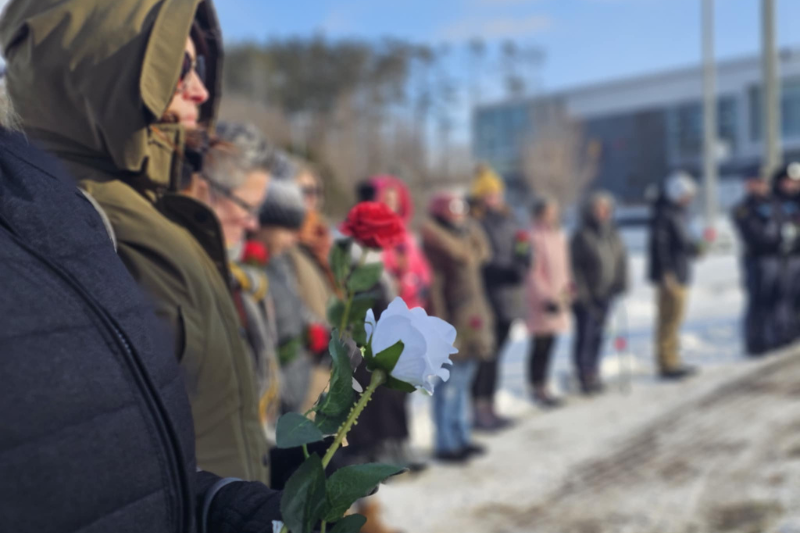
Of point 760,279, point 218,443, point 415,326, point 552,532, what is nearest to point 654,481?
point 552,532

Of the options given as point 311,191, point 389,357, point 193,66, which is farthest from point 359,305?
point 311,191

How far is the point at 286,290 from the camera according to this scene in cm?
371

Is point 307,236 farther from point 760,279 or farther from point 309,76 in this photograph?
point 309,76

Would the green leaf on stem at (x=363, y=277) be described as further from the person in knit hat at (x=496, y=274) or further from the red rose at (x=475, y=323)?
the person in knit hat at (x=496, y=274)

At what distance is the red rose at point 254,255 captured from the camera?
11.5ft

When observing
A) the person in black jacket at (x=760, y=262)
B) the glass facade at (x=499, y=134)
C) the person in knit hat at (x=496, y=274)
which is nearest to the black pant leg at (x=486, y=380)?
the person in knit hat at (x=496, y=274)

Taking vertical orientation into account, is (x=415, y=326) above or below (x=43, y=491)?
above

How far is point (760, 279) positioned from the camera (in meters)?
8.95

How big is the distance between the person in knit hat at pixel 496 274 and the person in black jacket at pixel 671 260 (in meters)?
2.09

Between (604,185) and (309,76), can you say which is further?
(604,185)

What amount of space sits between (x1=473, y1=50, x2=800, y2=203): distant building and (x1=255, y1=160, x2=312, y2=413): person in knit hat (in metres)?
36.7

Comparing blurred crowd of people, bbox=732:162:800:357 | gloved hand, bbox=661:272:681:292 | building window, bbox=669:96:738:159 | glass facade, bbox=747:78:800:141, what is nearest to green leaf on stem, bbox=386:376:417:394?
gloved hand, bbox=661:272:681:292

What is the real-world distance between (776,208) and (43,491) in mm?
9483

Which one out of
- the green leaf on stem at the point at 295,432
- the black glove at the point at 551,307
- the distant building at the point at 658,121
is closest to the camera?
the green leaf on stem at the point at 295,432
